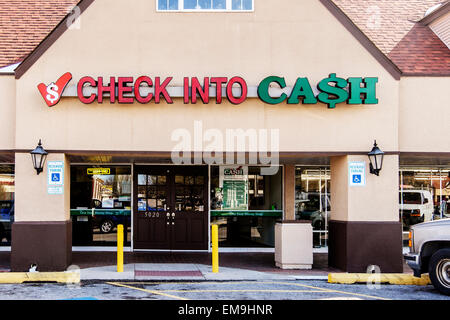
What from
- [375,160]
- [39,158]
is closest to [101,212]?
[39,158]

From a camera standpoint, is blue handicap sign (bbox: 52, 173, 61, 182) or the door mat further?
blue handicap sign (bbox: 52, 173, 61, 182)

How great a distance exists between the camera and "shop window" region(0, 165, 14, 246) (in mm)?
18188

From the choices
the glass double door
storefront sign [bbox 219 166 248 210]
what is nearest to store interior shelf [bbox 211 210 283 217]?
storefront sign [bbox 219 166 248 210]

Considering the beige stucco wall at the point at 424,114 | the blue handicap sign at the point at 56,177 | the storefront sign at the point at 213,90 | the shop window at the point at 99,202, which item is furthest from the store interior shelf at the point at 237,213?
the blue handicap sign at the point at 56,177

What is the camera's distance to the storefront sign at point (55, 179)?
45.7 ft

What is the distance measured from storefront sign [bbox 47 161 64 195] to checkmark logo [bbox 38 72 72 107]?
1.53 m

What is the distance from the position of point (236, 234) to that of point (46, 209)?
6571 millimetres

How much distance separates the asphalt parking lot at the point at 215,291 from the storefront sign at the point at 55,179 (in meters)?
2.58

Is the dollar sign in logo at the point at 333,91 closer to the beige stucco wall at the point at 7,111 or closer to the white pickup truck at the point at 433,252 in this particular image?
the white pickup truck at the point at 433,252

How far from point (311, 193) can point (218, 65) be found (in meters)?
6.21

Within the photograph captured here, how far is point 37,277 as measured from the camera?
1255cm

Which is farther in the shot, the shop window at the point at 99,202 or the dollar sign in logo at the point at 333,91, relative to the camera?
the shop window at the point at 99,202

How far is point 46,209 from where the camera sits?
13898 millimetres

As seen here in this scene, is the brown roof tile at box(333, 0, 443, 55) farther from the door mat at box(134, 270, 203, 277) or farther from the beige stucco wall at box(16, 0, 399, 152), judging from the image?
the door mat at box(134, 270, 203, 277)
